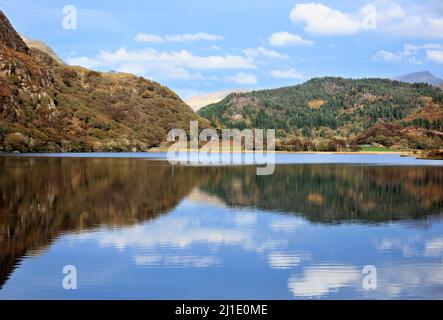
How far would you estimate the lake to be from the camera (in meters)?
20.2

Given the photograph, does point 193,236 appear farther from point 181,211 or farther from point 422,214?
point 422,214

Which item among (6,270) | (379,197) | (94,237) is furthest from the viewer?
(379,197)

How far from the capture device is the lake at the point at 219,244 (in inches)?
794

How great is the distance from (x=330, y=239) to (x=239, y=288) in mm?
11747

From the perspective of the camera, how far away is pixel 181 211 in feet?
139

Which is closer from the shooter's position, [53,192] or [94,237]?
[94,237]

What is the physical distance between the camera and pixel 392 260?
25172 millimetres

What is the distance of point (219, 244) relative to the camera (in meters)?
28.6

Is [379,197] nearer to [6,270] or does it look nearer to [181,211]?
[181,211]

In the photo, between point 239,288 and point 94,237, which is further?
point 94,237

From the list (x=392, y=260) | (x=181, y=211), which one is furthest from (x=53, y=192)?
(x=392, y=260)

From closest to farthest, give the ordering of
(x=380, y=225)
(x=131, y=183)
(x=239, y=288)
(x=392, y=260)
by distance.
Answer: (x=239, y=288), (x=392, y=260), (x=380, y=225), (x=131, y=183)
